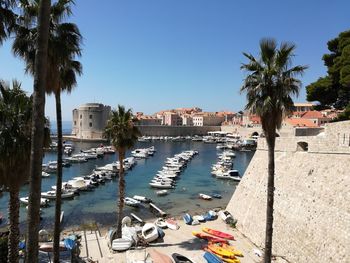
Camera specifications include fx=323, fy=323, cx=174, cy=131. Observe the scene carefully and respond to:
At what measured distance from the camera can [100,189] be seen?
46.2 meters

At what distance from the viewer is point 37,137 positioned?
6.99 m

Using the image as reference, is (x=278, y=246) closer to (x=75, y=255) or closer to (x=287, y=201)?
(x=287, y=201)

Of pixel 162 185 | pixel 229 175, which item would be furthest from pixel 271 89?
pixel 229 175

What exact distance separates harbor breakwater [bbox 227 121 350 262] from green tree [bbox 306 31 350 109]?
991cm

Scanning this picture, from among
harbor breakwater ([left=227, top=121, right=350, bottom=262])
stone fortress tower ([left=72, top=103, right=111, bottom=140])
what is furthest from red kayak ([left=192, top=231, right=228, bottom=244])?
stone fortress tower ([left=72, top=103, right=111, bottom=140])

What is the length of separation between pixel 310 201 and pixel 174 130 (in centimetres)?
14504

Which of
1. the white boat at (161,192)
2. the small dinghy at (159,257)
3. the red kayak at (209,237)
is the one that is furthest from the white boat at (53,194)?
the small dinghy at (159,257)

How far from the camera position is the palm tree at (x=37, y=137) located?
6977 mm

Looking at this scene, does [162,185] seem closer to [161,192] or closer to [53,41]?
[161,192]

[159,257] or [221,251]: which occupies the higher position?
[159,257]

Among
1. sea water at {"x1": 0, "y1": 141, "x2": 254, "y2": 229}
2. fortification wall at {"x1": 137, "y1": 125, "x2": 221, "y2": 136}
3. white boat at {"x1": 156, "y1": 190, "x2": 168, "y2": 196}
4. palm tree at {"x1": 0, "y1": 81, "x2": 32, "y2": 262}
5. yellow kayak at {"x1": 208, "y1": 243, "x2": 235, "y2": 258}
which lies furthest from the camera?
fortification wall at {"x1": 137, "y1": 125, "x2": 221, "y2": 136}

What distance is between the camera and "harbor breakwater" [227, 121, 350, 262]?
14.7m

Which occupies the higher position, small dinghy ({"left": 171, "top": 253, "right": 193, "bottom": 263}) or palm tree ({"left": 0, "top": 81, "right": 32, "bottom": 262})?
palm tree ({"left": 0, "top": 81, "right": 32, "bottom": 262})

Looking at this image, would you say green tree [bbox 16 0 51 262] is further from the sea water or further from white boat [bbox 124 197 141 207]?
white boat [bbox 124 197 141 207]
